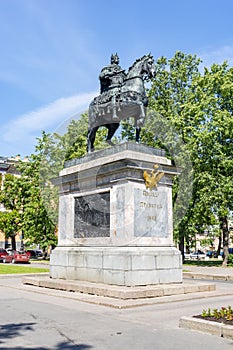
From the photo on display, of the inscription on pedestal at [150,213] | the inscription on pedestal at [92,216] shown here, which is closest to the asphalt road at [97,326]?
the inscription on pedestal at [150,213]

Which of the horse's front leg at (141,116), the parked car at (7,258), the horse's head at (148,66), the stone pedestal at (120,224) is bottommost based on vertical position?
the parked car at (7,258)

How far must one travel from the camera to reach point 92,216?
591 inches

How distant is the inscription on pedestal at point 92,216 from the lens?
47.2ft

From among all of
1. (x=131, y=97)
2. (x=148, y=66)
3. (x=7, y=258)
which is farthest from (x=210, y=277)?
(x=7, y=258)

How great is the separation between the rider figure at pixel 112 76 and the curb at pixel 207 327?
9.98 meters

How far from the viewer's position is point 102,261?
13695mm

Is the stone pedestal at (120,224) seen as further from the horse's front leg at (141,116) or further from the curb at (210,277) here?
the curb at (210,277)

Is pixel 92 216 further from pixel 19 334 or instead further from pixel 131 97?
pixel 19 334

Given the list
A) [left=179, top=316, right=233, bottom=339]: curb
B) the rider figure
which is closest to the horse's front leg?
the rider figure

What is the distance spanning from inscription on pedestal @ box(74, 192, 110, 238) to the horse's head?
4.81 metres

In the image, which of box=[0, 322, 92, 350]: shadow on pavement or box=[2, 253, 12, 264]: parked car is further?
box=[2, 253, 12, 264]: parked car

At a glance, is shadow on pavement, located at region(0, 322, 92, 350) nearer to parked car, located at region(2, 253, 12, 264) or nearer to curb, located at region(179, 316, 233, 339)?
curb, located at region(179, 316, 233, 339)

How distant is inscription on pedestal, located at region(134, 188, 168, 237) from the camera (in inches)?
532

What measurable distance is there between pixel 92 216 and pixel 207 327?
7868 mm
